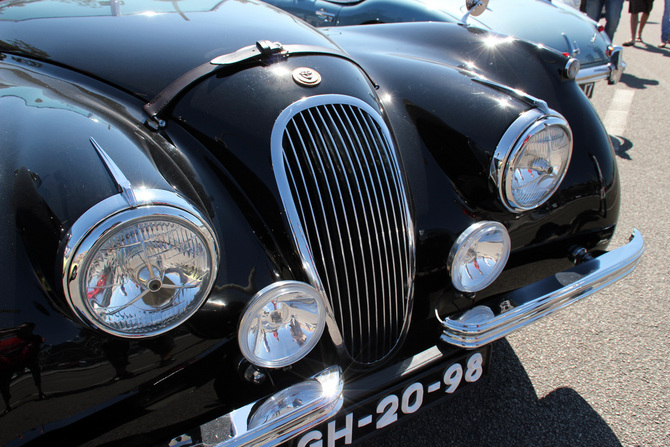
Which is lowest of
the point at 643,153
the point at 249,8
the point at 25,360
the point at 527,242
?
the point at 643,153

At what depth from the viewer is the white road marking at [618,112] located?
5040 mm

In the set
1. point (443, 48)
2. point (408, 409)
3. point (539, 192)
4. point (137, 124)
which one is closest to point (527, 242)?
point (539, 192)

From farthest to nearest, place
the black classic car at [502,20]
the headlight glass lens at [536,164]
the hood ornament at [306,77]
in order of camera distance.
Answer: the black classic car at [502,20], the headlight glass lens at [536,164], the hood ornament at [306,77]

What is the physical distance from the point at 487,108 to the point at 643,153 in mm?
3346

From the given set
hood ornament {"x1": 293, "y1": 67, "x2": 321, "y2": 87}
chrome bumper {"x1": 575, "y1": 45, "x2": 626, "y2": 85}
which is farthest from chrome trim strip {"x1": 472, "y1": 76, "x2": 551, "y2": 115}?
chrome bumper {"x1": 575, "y1": 45, "x2": 626, "y2": 85}

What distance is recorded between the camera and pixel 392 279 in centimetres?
161

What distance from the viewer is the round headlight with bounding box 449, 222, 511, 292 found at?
5.52 feet

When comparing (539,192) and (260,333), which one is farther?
(539,192)

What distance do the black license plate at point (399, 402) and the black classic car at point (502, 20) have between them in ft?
11.7

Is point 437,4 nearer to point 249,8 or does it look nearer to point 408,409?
point 249,8

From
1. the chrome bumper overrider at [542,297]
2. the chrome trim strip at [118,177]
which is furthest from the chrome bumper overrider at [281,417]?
the chrome trim strip at [118,177]

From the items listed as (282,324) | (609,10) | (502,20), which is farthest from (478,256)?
(609,10)

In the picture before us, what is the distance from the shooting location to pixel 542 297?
1744mm

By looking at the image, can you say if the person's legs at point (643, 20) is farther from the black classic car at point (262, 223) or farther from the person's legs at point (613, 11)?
the black classic car at point (262, 223)
